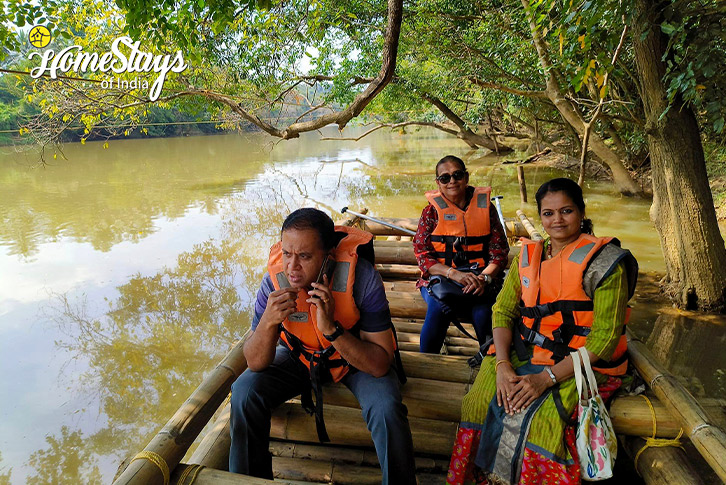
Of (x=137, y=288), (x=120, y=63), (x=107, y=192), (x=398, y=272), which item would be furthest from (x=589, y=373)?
(x=107, y=192)

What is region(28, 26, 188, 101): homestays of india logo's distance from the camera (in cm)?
634

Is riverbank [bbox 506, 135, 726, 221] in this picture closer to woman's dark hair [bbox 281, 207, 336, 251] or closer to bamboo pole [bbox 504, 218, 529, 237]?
bamboo pole [bbox 504, 218, 529, 237]

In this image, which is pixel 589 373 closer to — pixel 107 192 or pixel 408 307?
pixel 408 307

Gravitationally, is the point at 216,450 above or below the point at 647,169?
below

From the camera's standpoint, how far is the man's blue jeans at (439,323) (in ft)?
9.22

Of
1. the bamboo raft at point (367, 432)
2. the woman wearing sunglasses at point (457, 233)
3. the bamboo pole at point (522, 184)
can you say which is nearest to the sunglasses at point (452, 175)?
the woman wearing sunglasses at point (457, 233)

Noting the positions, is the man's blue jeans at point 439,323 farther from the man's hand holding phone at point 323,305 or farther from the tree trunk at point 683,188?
the tree trunk at point 683,188

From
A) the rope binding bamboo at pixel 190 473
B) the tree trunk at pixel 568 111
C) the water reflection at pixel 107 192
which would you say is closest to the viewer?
the rope binding bamboo at pixel 190 473

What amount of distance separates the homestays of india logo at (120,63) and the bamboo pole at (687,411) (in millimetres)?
6255

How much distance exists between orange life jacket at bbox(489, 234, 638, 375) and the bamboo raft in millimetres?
235

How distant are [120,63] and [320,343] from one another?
678 centimetres

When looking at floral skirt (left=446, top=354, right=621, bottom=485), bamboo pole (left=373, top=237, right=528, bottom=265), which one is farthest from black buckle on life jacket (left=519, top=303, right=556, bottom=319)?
bamboo pole (left=373, top=237, right=528, bottom=265)

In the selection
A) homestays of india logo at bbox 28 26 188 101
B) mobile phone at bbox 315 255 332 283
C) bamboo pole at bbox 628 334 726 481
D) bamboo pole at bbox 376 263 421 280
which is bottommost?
bamboo pole at bbox 376 263 421 280

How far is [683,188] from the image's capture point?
15.5 feet
